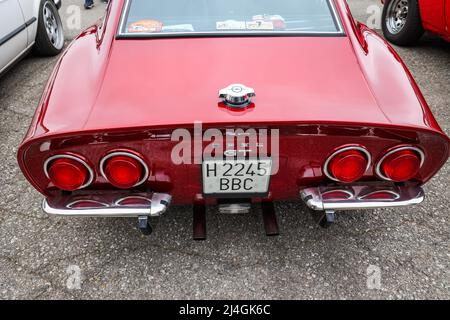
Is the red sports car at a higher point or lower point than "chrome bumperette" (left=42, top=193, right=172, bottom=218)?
higher

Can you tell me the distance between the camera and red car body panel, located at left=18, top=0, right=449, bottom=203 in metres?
1.38

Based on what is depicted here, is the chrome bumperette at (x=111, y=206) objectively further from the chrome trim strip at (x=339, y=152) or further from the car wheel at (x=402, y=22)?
the car wheel at (x=402, y=22)

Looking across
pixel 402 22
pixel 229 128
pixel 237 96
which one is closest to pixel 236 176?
pixel 229 128

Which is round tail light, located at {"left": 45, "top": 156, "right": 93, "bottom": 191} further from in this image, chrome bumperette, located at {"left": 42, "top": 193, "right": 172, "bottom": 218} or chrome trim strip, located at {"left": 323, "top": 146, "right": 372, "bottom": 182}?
chrome trim strip, located at {"left": 323, "top": 146, "right": 372, "bottom": 182}

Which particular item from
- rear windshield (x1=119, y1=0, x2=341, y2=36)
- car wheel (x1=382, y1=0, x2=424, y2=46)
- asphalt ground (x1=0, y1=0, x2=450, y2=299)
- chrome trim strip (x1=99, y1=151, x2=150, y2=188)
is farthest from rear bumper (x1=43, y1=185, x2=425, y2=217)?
car wheel (x1=382, y1=0, x2=424, y2=46)

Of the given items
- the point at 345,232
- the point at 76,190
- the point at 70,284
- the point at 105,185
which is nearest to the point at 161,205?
the point at 105,185

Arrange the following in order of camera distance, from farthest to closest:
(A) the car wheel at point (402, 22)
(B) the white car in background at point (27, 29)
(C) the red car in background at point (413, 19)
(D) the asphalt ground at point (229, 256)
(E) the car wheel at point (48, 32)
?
(A) the car wheel at point (402, 22) < (E) the car wheel at point (48, 32) < (C) the red car in background at point (413, 19) < (B) the white car in background at point (27, 29) < (D) the asphalt ground at point (229, 256)

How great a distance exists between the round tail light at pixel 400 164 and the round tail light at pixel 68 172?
50.7 inches

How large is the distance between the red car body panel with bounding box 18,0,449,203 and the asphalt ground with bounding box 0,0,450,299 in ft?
1.56

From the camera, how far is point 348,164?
1.50 meters

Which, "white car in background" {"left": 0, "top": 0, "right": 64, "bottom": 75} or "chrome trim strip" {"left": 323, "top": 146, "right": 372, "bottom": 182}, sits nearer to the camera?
"chrome trim strip" {"left": 323, "top": 146, "right": 372, "bottom": 182}

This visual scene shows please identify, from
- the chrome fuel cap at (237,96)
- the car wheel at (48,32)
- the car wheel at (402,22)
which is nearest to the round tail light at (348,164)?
the chrome fuel cap at (237,96)

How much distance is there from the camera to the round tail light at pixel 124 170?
4.73ft

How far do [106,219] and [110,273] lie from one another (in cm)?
40
